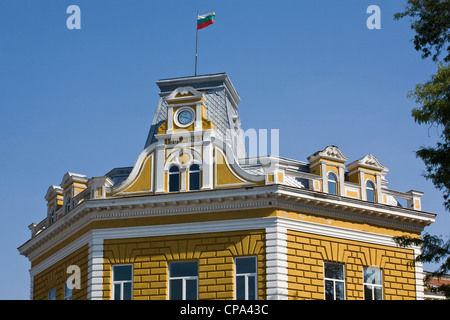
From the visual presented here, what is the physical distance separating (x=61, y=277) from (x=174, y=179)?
25.3 ft

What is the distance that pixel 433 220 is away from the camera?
119 feet

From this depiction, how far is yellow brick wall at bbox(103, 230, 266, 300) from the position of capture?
106 ft

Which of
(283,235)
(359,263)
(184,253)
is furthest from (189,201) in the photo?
(359,263)

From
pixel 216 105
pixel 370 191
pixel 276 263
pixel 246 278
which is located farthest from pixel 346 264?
pixel 216 105

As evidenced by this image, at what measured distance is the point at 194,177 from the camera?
3409 cm

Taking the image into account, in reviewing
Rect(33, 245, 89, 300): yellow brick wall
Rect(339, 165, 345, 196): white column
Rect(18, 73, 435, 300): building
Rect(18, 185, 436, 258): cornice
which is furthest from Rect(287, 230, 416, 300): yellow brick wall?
Rect(33, 245, 89, 300): yellow brick wall

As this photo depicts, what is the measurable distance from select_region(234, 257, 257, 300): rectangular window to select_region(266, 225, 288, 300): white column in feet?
2.14

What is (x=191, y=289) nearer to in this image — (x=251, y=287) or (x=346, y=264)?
(x=251, y=287)

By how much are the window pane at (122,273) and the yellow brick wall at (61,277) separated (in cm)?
150

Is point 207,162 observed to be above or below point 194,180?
above

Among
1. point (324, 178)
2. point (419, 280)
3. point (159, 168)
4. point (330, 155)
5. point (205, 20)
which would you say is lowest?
point (419, 280)

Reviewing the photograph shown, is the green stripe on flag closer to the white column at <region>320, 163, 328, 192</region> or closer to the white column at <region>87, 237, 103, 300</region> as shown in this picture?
the white column at <region>320, 163, 328, 192</region>

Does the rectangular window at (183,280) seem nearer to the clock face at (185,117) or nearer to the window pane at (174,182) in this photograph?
the window pane at (174,182)

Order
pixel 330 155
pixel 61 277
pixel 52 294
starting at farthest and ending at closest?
pixel 52 294 → pixel 61 277 → pixel 330 155
